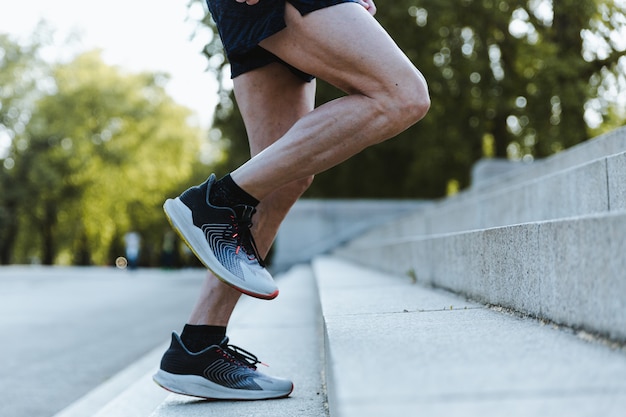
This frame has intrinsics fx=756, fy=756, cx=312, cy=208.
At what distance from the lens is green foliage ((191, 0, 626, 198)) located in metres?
12.4

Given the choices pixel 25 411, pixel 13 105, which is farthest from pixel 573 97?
pixel 13 105

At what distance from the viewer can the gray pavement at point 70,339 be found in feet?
14.5

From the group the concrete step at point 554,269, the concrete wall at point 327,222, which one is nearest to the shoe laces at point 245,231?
the concrete step at point 554,269

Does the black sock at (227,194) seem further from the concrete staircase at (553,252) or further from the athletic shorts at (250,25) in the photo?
the concrete staircase at (553,252)

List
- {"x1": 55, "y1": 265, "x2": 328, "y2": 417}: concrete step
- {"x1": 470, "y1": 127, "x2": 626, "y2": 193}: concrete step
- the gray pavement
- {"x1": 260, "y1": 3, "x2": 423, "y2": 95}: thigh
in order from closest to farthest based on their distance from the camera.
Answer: {"x1": 260, "y1": 3, "x2": 423, "y2": 95}: thigh
{"x1": 55, "y1": 265, "x2": 328, "y2": 417}: concrete step
{"x1": 470, "y1": 127, "x2": 626, "y2": 193}: concrete step
the gray pavement

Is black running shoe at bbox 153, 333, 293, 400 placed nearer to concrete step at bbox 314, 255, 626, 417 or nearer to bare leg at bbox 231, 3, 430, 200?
concrete step at bbox 314, 255, 626, 417

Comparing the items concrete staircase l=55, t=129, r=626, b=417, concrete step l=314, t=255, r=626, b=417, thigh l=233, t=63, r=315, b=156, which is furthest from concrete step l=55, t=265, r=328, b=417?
thigh l=233, t=63, r=315, b=156

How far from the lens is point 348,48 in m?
2.24

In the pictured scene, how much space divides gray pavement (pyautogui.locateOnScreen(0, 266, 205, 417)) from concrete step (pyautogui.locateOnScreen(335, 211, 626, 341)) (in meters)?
2.41

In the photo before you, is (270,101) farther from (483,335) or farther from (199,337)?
(483,335)

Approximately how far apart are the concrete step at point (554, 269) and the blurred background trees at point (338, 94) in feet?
31.2

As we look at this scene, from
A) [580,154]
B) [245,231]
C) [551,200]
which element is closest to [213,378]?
[245,231]

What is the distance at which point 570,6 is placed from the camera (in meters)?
11.4

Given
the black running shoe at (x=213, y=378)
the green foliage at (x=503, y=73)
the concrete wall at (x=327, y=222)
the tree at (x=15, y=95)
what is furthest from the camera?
the tree at (x=15, y=95)
